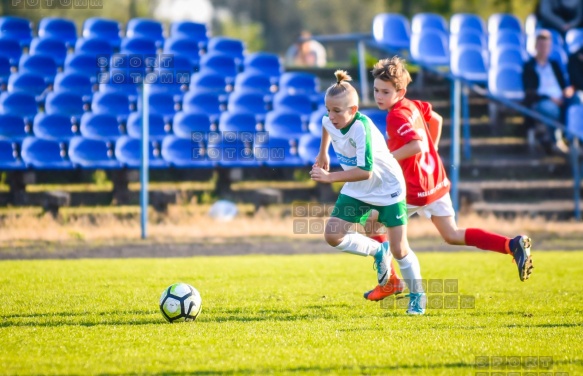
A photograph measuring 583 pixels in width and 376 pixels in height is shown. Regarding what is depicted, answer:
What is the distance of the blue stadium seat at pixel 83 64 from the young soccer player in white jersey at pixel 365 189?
30.1 ft

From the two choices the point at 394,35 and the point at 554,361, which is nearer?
the point at 554,361

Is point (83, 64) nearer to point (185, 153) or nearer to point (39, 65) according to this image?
point (39, 65)

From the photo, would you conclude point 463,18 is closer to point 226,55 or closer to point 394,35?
point 394,35

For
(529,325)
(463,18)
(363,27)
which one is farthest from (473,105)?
(363,27)

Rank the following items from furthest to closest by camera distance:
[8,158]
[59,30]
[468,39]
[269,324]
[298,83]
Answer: [468,39], [298,83], [59,30], [8,158], [269,324]

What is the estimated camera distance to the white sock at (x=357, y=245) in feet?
21.0

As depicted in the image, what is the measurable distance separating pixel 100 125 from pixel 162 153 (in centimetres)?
114

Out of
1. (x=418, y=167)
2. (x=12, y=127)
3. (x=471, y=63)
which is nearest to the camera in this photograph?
(x=418, y=167)

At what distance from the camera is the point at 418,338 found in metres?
5.23

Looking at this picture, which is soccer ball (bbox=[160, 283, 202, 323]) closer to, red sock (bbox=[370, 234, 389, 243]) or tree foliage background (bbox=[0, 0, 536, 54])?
red sock (bbox=[370, 234, 389, 243])

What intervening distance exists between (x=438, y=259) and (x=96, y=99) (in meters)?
6.82

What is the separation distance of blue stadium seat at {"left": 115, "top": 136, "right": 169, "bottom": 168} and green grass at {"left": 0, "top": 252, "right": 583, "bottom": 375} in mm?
4240

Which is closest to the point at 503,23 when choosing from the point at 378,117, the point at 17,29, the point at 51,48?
the point at 378,117

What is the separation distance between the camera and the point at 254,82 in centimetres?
1564
